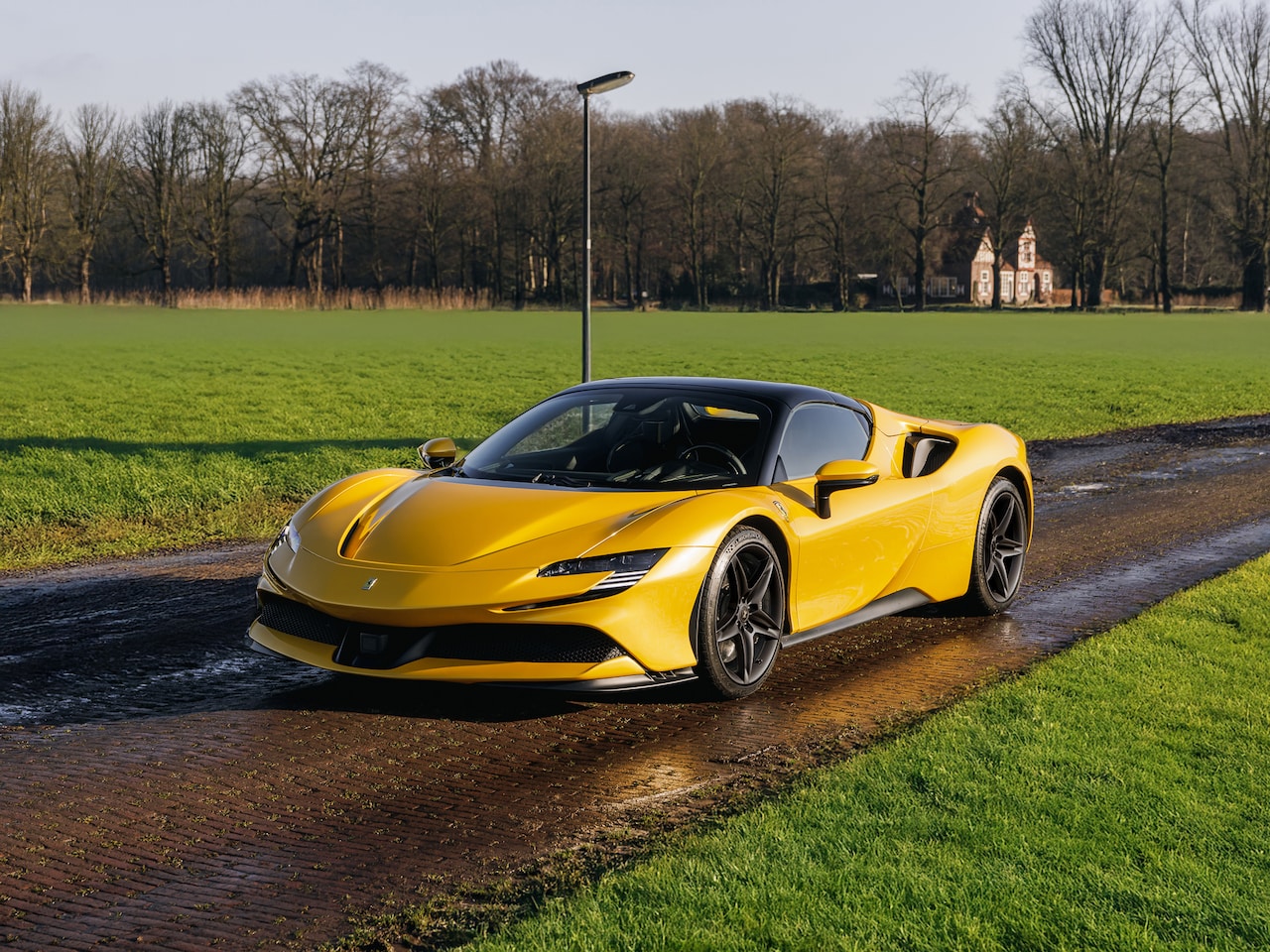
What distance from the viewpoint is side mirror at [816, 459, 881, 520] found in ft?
20.8

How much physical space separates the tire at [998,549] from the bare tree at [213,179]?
8062cm

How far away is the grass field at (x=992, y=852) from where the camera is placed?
3.51 metres

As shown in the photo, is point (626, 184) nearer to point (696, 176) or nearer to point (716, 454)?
point (696, 176)

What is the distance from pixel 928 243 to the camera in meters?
95.0

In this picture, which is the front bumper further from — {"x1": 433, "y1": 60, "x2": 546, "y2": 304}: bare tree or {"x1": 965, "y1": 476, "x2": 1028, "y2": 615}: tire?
{"x1": 433, "y1": 60, "x2": 546, "y2": 304}: bare tree

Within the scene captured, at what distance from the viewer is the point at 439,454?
705 centimetres

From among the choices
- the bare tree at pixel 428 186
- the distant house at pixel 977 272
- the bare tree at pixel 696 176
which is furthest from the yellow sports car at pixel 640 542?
the distant house at pixel 977 272

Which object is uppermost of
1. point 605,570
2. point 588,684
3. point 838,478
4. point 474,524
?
point 838,478

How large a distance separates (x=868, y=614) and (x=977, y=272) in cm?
11080

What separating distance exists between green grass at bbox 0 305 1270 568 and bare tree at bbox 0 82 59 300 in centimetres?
2225

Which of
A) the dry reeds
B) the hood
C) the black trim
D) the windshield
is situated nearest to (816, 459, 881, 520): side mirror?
the windshield

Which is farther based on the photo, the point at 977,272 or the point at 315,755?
the point at 977,272

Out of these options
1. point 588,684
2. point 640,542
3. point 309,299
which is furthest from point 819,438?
point 309,299

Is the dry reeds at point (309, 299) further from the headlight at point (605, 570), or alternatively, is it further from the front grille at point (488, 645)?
the headlight at point (605, 570)
